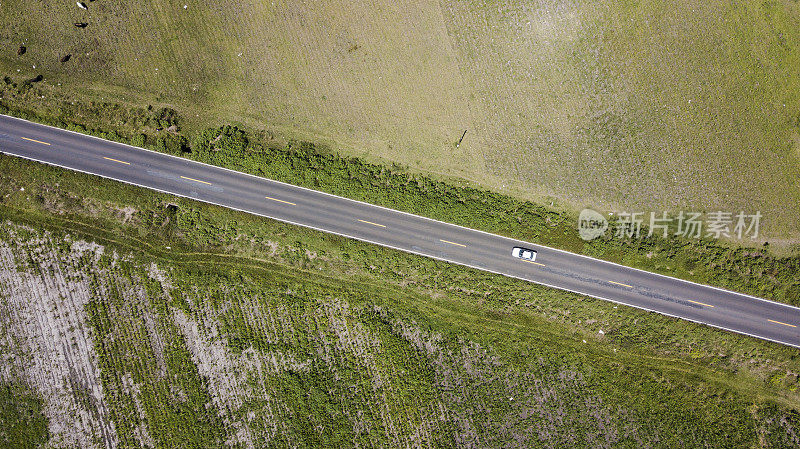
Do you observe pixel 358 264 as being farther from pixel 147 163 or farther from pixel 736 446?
pixel 736 446

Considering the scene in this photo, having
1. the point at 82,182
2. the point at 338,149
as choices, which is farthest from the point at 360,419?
the point at 82,182

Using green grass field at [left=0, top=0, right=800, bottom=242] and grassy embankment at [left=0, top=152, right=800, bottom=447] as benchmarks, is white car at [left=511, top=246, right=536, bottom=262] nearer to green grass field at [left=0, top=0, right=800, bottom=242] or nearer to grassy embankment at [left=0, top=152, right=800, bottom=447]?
grassy embankment at [left=0, top=152, right=800, bottom=447]

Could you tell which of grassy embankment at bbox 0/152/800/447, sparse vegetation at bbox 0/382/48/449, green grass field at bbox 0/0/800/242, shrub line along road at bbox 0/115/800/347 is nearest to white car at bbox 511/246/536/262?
shrub line along road at bbox 0/115/800/347

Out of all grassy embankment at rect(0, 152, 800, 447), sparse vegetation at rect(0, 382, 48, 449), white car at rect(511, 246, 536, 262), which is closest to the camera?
grassy embankment at rect(0, 152, 800, 447)

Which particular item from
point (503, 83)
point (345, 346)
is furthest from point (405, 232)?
point (503, 83)

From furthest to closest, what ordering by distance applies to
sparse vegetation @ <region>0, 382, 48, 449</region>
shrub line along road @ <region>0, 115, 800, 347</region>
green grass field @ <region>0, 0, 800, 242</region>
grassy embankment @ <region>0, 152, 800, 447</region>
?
green grass field @ <region>0, 0, 800, 242</region>
shrub line along road @ <region>0, 115, 800, 347</region>
sparse vegetation @ <region>0, 382, 48, 449</region>
grassy embankment @ <region>0, 152, 800, 447</region>

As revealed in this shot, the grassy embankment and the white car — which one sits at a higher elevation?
the white car

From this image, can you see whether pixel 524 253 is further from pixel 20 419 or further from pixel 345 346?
pixel 20 419
